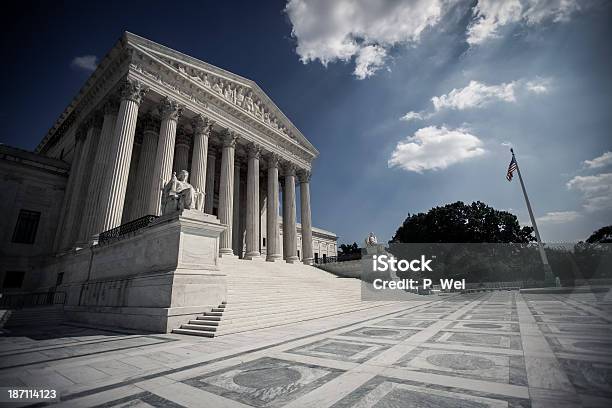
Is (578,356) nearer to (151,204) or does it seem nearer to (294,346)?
(294,346)

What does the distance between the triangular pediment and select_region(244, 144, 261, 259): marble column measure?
3.66m

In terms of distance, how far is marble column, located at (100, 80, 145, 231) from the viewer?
15.8m

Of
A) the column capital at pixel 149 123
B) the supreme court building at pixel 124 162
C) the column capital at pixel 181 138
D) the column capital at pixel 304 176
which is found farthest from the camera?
the column capital at pixel 304 176

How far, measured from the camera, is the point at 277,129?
30.0 m

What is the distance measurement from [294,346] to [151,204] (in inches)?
651

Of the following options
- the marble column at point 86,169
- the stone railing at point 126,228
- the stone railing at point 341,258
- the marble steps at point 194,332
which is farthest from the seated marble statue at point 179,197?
the stone railing at point 341,258

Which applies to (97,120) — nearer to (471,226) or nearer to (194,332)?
(194,332)

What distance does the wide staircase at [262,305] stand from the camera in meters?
8.74

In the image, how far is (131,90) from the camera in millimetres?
17875

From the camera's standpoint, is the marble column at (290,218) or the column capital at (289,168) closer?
the marble column at (290,218)

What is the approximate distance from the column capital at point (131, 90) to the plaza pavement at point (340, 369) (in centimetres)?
1568

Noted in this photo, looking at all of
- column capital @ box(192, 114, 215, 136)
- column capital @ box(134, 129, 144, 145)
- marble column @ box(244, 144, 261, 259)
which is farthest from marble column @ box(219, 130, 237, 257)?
column capital @ box(134, 129, 144, 145)

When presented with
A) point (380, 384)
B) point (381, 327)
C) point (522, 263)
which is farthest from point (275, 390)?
point (522, 263)

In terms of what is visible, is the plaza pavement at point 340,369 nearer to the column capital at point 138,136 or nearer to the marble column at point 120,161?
the marble column at point 120,161
